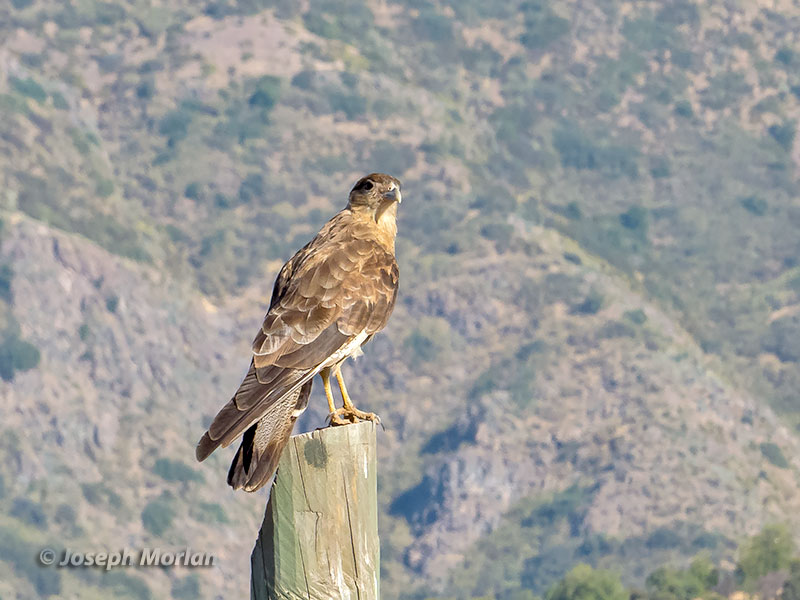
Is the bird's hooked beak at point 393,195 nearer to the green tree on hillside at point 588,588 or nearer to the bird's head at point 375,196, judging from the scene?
the bird's head at point 375,196

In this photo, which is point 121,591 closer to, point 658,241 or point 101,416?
point 101,416

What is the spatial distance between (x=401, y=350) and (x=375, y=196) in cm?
15068

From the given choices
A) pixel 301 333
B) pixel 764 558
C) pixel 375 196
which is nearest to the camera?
pixel 301 333

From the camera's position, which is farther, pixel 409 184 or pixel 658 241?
pixel 658 241

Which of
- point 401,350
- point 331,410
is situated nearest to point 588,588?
point 401,350

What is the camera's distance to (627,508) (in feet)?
455

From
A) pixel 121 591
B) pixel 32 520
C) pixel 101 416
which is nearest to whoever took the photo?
pixel 121 591

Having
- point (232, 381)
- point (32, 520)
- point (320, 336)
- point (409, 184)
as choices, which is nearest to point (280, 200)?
point (409, 184)

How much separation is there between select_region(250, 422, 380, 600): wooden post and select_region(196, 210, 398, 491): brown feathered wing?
0.37 metres

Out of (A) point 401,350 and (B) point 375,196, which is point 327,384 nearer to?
(B) point 375,196

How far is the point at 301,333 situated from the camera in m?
9.77

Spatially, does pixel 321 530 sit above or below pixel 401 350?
above

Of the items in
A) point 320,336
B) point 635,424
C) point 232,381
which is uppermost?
point 320,336

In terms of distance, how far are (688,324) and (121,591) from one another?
76899 millimetres
